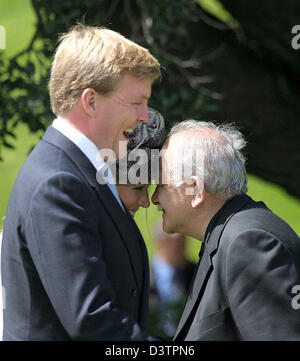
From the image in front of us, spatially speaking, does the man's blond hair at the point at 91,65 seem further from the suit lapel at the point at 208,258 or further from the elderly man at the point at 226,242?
the suit lapel at the point at 208,258

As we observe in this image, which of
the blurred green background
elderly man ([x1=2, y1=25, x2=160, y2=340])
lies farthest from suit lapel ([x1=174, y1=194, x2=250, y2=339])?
the blurred green background

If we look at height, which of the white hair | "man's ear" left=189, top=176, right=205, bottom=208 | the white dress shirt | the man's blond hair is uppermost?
the man's blond hair

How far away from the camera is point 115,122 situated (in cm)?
256

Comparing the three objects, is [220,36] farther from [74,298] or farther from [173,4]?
[74,298]

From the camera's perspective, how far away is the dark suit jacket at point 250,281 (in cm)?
255

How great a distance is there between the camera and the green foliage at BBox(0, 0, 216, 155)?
497 cm

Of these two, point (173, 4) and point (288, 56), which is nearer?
point (173, 4)

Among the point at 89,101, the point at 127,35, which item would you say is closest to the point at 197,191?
the point at 89,101

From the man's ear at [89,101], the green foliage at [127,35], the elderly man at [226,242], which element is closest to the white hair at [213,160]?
the elderly man at [226,242]

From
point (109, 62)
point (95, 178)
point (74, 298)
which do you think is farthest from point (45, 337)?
point (109, 62)

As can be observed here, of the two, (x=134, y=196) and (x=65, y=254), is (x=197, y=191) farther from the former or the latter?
(x=65, y=254)

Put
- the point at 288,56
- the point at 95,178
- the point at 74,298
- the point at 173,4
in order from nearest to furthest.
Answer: the point at 74,298
the point at 95,178
the point at 173,4
the point at 288,56

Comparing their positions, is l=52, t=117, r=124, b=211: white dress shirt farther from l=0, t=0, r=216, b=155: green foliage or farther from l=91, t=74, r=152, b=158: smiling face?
l=0, t=0, r=216, b=155: green foliage
